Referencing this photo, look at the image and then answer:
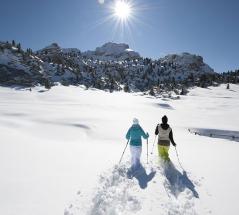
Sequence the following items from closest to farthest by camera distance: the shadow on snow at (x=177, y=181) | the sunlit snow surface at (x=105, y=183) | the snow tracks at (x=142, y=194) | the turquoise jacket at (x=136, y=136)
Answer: the snow tracks at (x=142, y=194)
the sunlit snow surface at (x=105, y=183)
the shadow on snow at (x=177, y=181)
the turquoise jacket at (x=136, y=136)

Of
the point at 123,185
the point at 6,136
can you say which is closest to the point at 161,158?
the point at 123,185

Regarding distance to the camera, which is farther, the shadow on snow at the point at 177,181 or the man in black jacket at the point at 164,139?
the man in black jacket at the point at 164,139

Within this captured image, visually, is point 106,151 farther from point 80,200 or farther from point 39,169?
point 80,200

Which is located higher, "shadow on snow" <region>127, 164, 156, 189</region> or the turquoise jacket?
the turquoise jacket

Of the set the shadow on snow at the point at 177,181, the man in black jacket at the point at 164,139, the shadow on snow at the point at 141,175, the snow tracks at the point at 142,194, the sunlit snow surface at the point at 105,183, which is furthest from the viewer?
the man in black jacket at the point at 164,139

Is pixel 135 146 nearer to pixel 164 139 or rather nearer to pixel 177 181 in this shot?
pixel 164 139

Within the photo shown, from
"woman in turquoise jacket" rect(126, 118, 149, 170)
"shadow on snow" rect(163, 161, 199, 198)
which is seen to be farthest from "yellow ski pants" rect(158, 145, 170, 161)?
"woman in turquoise jacket" rect(126, 118, 149, 170)

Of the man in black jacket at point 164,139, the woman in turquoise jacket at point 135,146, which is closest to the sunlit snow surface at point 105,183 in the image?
the woman in turquoise jacket at point 135,146

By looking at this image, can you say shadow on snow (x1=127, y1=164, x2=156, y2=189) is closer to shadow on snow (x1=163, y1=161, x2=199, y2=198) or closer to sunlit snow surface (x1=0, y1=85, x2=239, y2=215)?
sunlit snow surface (x1=0, y1=85, x2=239, y2=215)

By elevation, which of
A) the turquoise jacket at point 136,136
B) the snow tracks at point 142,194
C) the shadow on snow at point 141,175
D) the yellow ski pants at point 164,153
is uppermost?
the turquoise jacket at point 136,136

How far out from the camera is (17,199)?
24.4 feet

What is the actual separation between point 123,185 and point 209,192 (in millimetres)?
2993

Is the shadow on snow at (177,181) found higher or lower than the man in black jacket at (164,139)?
lower

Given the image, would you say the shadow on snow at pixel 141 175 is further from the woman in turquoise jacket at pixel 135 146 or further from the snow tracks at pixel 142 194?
the woman in turquoise jacket at pixel 135 146
